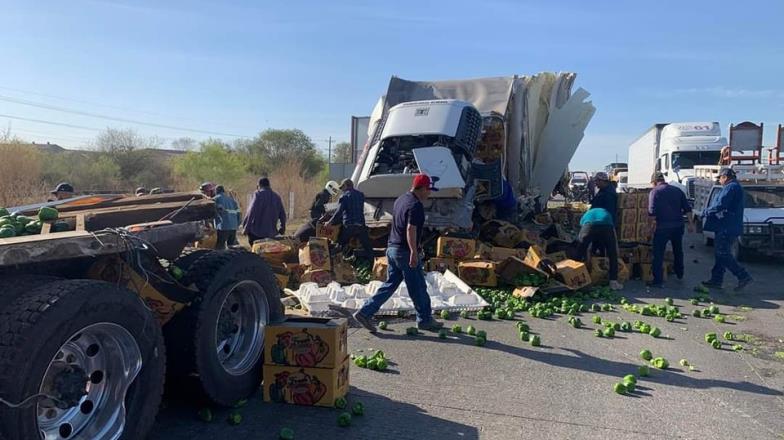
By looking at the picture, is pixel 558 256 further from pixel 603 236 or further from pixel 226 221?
pixel 226 221

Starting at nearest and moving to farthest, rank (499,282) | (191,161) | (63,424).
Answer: (63,424)
(499,282)
(191,161)

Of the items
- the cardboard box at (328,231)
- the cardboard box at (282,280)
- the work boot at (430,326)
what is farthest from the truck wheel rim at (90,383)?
the cardboard box at (328,231)

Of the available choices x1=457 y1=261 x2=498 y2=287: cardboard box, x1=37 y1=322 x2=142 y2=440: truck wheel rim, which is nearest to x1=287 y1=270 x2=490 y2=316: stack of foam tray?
x1=457 y1=261 x2=498 y2=287: cardboard box

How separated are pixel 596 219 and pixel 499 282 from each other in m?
1.96

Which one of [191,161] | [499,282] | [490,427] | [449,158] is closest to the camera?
[490,427]

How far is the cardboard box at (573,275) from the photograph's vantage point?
29.5 ft

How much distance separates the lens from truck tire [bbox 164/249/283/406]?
4195 millimetres

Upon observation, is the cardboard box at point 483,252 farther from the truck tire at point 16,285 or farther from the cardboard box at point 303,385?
the truck tire at point 16,285

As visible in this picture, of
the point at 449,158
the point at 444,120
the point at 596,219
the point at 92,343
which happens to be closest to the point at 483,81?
the point at 444,120

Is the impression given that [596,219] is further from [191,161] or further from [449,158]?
[191,161]

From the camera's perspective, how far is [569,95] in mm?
15547

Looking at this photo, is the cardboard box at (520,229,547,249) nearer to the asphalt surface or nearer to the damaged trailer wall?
the damaged trailer wall

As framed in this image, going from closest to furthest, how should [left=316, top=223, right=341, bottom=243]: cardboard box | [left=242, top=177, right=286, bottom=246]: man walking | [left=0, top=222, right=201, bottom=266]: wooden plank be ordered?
1. [left=0, top=222, right=201, bottom=266]: wooden plank
2. [left=316, top=223, right=341, bottom=243]: cardboard box
3. [left=242, top=177, right=286, bottom=246]: man walking

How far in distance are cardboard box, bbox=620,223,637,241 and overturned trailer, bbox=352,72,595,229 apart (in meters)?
2.43
